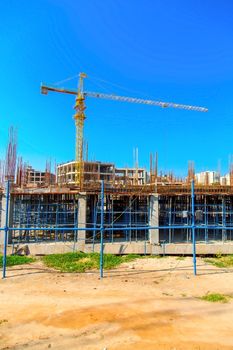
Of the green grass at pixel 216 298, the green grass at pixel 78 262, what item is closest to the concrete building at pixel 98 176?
the green grass at pixel 78 262

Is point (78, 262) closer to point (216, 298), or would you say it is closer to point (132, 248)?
point (132, 248)

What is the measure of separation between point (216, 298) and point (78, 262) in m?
6.49

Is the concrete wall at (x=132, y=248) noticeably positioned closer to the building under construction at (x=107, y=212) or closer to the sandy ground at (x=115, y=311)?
the building under construction at (x=107, y=212)

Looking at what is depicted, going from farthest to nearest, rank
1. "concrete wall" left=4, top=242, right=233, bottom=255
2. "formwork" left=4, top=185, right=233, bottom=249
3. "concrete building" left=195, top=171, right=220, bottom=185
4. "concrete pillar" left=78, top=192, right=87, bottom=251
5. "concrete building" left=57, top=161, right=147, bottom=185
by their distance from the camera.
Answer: "concrete building" left=195, top=171, right=220, bottom=185 < "concrete building" left=57, top=161, right=147, bottom=185 < "formwork" left=4, top=185, right=233, bottom=249 < "concrete pillar" left=78, top=192, right=87, bottom=251 < "concrete wall" left=4, top=242, right=233, bottom=255

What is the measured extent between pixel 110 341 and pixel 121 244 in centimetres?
1080

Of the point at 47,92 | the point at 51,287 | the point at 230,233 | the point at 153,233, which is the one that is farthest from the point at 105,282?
the point at 47,92

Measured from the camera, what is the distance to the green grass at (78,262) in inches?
417

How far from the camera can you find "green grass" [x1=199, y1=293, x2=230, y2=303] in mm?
6652

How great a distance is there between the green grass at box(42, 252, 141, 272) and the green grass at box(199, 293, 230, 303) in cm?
432

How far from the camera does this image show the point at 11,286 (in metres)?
8.06

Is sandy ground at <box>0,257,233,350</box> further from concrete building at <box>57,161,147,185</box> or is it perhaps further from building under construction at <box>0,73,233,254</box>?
concrete building at <box>57,161,147,185</box>

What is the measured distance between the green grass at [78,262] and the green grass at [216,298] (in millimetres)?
4322

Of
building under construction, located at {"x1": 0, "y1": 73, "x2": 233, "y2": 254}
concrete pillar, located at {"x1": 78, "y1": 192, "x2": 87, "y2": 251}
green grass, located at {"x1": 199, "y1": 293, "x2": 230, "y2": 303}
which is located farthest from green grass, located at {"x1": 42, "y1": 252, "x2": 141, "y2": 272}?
green grass, located at {"x1": 199, "y1": 293, "x2": 230, "y2": 303}

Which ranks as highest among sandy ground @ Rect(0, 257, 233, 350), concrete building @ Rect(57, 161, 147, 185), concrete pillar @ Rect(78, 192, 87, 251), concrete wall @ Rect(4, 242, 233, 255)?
concrete building @ Rect(57, 161, 147, 185)
